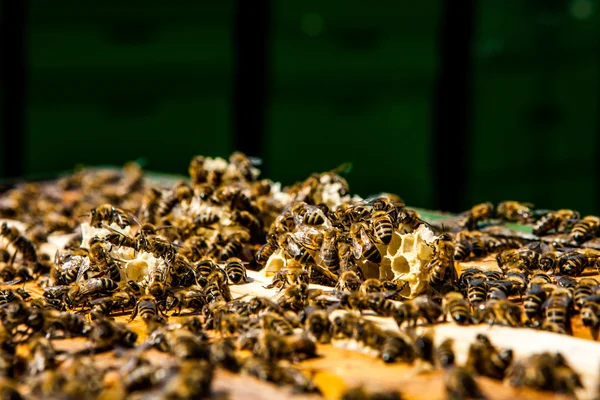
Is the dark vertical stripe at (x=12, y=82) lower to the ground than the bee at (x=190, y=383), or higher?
higher

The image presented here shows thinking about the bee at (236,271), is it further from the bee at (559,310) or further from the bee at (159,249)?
the bee at (559,310)

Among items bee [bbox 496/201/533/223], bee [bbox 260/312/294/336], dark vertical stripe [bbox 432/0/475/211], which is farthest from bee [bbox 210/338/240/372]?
dark vertical stripe [bbox 432/0/475/211]

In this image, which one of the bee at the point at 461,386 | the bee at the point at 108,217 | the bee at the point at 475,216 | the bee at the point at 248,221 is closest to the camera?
the bee at the point at 461,386

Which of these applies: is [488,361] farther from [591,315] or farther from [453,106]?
[453,106]

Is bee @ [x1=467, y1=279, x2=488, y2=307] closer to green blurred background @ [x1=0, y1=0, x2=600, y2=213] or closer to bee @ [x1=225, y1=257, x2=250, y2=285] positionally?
bee @ [x1=225, y1=257, x2=250, y2=285]

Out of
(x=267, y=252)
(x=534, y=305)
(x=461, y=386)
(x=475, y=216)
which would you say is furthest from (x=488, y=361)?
(x=475, y=216)

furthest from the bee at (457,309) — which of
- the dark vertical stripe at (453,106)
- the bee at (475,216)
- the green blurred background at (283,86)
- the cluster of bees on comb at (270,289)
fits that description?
the dark vertical stripe at (453,106)
